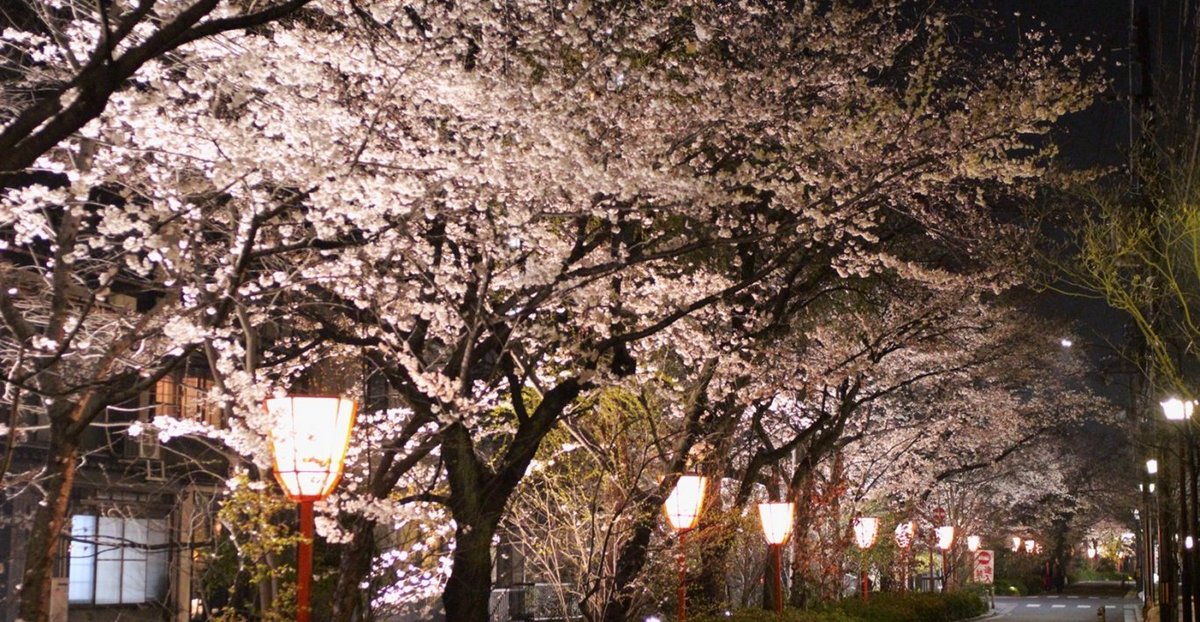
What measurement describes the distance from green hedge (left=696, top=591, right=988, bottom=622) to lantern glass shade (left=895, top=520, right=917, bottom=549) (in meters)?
1.69

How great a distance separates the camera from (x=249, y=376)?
938 cm

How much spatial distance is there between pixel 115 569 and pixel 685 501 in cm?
1267

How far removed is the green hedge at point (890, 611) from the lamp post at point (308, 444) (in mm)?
9720

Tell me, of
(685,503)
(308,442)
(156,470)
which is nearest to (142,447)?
(156,470)

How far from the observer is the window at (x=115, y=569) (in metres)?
21.1

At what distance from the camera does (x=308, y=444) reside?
781 centimetres

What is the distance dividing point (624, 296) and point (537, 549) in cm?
412

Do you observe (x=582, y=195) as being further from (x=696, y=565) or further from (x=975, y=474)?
(x=975, y=474)

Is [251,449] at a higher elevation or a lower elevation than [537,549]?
higher

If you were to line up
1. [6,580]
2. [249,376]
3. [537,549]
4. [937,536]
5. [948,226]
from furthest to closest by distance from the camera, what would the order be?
[937,536] → [6,580] → [948,226] → [537,549] → [249,376]

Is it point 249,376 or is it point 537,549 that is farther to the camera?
point 537,549

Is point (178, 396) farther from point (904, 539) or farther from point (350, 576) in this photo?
point (904, 539)

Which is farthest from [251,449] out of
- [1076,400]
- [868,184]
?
[1076,400]

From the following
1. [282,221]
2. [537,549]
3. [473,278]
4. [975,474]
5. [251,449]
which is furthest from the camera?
[975,474]
